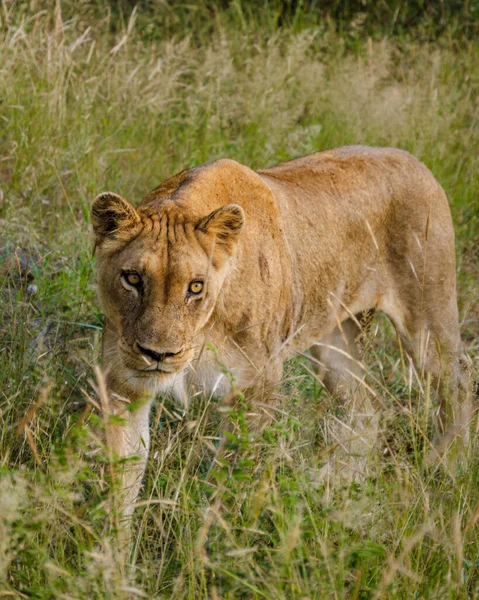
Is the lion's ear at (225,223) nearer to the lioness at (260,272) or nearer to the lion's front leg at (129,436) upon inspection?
the lioness at (260,272)

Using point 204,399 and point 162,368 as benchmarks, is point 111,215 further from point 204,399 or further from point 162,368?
point 204,399

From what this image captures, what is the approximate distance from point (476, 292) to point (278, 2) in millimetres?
5404

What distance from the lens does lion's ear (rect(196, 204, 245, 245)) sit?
11.2 feet

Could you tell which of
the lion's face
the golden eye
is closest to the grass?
the lion's face

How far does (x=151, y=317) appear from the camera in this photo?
3225mm

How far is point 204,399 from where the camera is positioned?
12.0 feet

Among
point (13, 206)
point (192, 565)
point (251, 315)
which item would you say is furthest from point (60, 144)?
point (192, 565)

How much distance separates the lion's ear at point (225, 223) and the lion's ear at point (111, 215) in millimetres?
250

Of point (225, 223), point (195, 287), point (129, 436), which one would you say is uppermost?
point (225, 223)

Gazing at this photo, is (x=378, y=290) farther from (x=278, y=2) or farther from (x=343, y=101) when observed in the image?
(x=278, y=2)

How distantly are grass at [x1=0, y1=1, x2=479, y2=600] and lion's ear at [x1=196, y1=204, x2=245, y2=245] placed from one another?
0.60 meters

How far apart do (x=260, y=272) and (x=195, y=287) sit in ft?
1.75

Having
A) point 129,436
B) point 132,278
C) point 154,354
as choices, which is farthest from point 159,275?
point 129,436

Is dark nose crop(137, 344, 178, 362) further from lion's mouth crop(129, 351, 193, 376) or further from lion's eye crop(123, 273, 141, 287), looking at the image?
lion's eye crop(123, 273, 141, 287)
